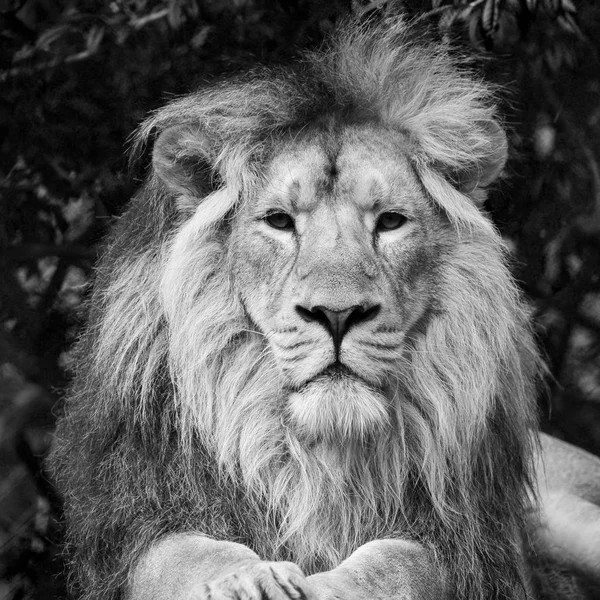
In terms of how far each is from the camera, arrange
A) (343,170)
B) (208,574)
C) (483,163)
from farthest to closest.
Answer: (483,163)
(343,170)
(208,574)

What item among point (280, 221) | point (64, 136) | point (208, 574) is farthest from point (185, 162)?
point (64, 136)

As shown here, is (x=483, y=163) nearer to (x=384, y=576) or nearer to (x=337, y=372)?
(x=337, y=372)

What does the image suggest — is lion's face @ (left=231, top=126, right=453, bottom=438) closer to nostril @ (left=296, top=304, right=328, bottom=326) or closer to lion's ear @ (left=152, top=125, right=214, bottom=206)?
nostril @ (left=296, top=304, right=328, bottom=326)

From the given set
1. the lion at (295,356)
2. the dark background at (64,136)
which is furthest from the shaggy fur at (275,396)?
the dark background at (64,136)

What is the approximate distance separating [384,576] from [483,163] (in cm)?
117

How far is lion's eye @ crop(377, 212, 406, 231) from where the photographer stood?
3.04m

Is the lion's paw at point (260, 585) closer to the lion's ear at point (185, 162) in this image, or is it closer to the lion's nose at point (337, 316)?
the lion's nose at point (337, 316)

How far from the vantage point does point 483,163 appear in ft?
10.9

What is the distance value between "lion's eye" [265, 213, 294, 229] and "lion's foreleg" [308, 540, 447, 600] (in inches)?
32.1

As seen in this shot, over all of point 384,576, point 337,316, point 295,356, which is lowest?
point 384,576

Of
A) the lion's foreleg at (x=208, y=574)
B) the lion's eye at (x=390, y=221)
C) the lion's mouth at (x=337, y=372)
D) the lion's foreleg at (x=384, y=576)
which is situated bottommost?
the lion's foreleg at (x=384, y=576)

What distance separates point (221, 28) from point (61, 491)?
189 cm

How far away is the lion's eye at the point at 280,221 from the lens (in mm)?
3043

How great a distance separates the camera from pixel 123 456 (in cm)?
320
